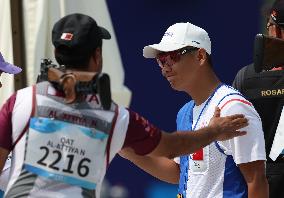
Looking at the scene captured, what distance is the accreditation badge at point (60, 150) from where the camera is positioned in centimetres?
310

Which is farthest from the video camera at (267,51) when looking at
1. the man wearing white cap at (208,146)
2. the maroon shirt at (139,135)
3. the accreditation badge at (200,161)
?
the maroon shirt at (139,135)

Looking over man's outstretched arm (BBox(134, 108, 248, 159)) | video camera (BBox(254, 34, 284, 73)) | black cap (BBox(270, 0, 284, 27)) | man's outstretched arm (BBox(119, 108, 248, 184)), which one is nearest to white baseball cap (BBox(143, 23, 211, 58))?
video camera (BBox(254, 34, 284, 73))

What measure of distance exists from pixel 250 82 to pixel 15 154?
151cm

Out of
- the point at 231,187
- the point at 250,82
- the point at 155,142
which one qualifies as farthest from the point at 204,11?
the point at 155,142

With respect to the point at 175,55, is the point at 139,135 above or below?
below

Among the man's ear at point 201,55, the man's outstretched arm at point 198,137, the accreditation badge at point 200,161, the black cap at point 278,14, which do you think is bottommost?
the accreditation badge at point 200,161

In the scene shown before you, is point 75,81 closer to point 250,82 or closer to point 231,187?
point 231,187

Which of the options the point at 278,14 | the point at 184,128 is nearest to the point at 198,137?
the point at 184,128

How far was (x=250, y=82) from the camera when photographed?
4.19 m

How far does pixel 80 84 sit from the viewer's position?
10.1 feet

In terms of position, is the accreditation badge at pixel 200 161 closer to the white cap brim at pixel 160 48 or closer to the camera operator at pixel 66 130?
the white cap brim at pixel 160 48

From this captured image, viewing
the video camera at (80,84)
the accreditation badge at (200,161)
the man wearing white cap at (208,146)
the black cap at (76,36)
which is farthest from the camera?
the accreditation badge at (200,161)

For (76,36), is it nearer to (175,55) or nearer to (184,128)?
(175,55)

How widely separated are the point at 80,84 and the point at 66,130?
0.19m
